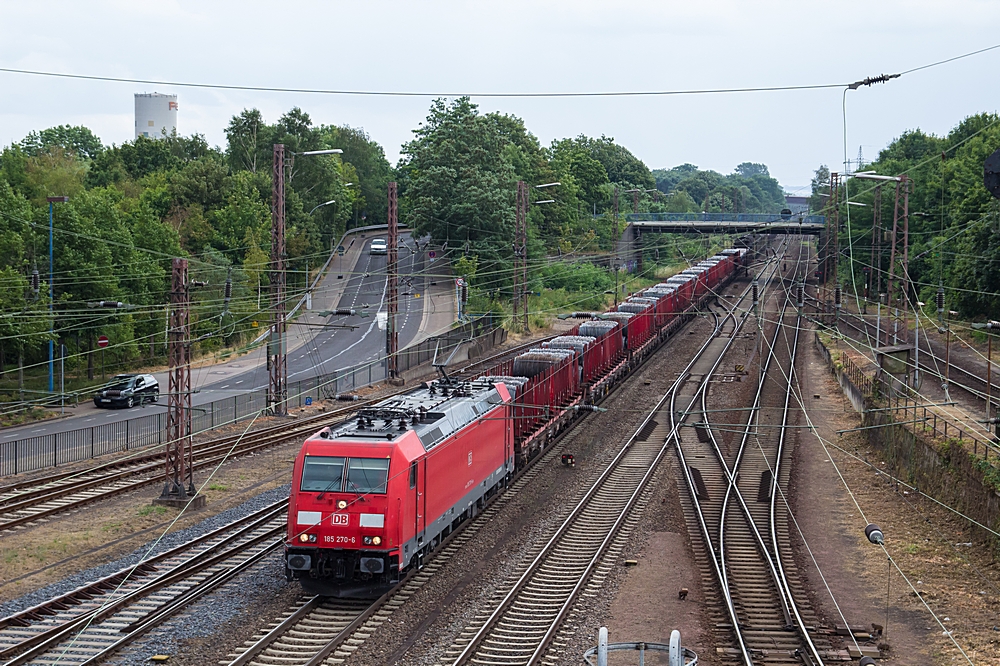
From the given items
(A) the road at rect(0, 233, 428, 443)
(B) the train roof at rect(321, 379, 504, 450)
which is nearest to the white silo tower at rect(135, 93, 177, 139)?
(A) the road at rect(0, 233, 428, 443)

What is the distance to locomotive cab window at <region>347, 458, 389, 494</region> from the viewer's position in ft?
60.2

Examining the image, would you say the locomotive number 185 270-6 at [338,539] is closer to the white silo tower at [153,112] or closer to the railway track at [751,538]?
the railway track at [751,538]

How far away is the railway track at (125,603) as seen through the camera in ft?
54.0

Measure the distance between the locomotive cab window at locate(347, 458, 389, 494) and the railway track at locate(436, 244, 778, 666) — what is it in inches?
122

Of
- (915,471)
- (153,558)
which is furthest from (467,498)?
(915,471)

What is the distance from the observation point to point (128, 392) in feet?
153

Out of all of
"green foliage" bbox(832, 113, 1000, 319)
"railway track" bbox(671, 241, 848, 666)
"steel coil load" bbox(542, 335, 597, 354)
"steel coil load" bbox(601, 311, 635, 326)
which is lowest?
"railway track" bbox(671, 241, 848, 666)

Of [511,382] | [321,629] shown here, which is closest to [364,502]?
[321,629]

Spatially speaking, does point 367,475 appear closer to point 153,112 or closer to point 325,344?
point 325,344

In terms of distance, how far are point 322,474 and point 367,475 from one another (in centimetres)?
95

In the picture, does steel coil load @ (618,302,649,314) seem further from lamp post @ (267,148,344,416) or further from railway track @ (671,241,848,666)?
lamp post @ (267,148,344,416)

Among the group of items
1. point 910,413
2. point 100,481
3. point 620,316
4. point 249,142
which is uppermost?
point 249,142

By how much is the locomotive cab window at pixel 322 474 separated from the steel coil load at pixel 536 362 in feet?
50.7

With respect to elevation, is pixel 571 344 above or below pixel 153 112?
below
